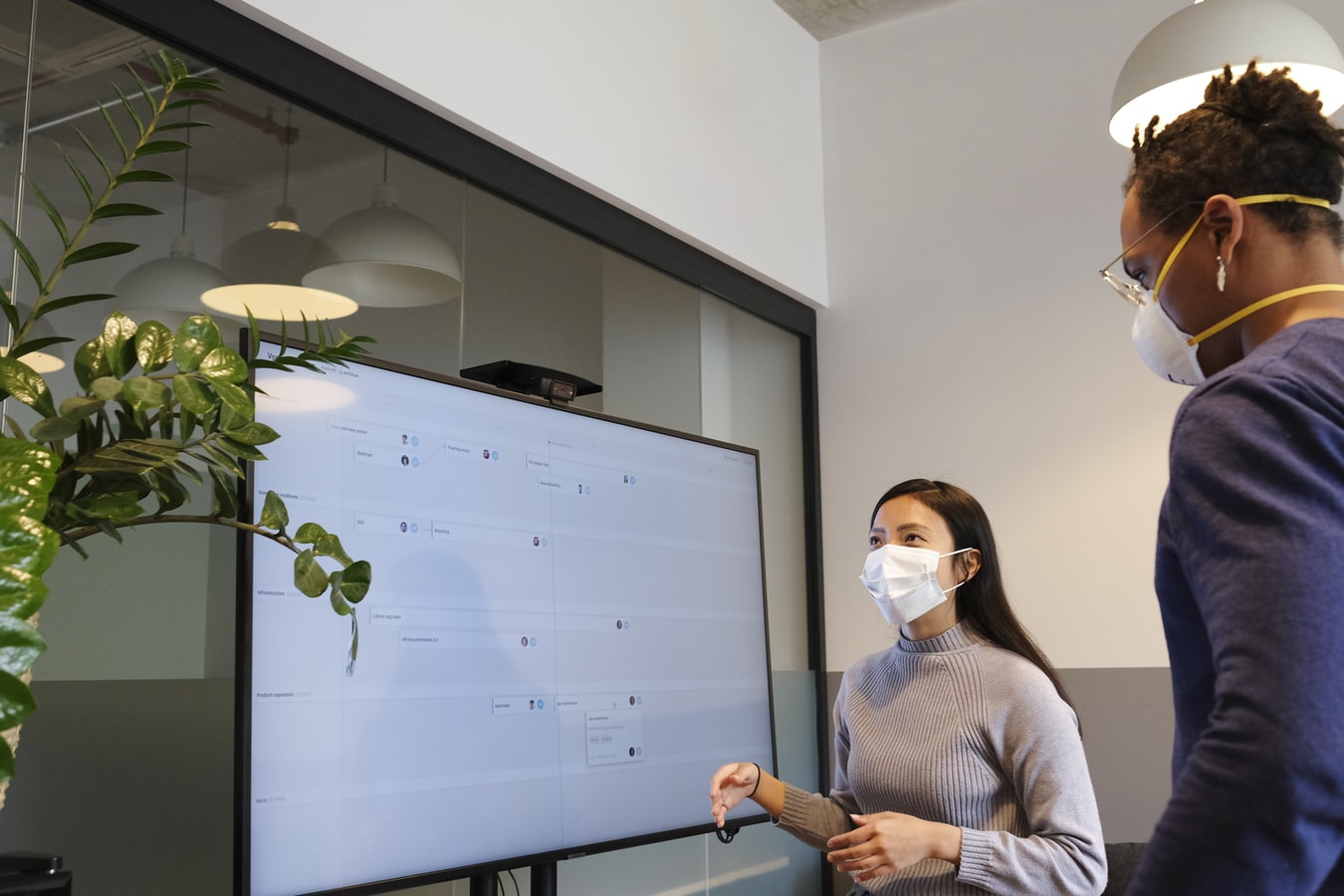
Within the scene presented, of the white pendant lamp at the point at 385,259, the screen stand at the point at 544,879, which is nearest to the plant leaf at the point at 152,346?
the white pendant lamp at the point at 385,259

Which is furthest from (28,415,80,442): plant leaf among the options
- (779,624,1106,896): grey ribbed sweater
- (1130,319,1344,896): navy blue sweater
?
(779,624,1106,896): grey ribbed sweater

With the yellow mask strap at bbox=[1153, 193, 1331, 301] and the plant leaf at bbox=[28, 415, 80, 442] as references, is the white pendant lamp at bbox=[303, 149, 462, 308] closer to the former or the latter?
the plant leaf at bbox=[28, 415, 80, 442]

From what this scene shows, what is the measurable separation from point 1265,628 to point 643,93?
253cm

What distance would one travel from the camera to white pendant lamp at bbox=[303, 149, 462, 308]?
2109mm

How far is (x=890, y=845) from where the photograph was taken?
1750 mm

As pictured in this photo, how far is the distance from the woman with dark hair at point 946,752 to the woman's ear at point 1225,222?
Answer: 106 cm

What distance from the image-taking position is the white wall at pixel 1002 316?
133 inches

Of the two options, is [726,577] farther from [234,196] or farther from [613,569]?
[234,196]

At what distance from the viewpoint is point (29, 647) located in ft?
1.80

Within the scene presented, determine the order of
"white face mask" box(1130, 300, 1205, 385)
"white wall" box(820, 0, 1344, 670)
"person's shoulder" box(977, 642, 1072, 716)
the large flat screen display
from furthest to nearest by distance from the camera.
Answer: "white wall" box(820, 0, 1344, 670)
"person's shoulder" box(977, 642, 1072, 716)
the large flat screen display
"white face mask" box(1130, 300, 1205, 385)

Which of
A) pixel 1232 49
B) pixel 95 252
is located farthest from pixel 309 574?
pixel 1232 49

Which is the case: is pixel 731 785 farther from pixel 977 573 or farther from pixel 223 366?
pixel 223 366

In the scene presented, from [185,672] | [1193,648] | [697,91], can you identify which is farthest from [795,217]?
[1193,648]

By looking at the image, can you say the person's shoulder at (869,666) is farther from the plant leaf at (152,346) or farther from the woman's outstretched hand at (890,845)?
the plant leaf at (152,346)
